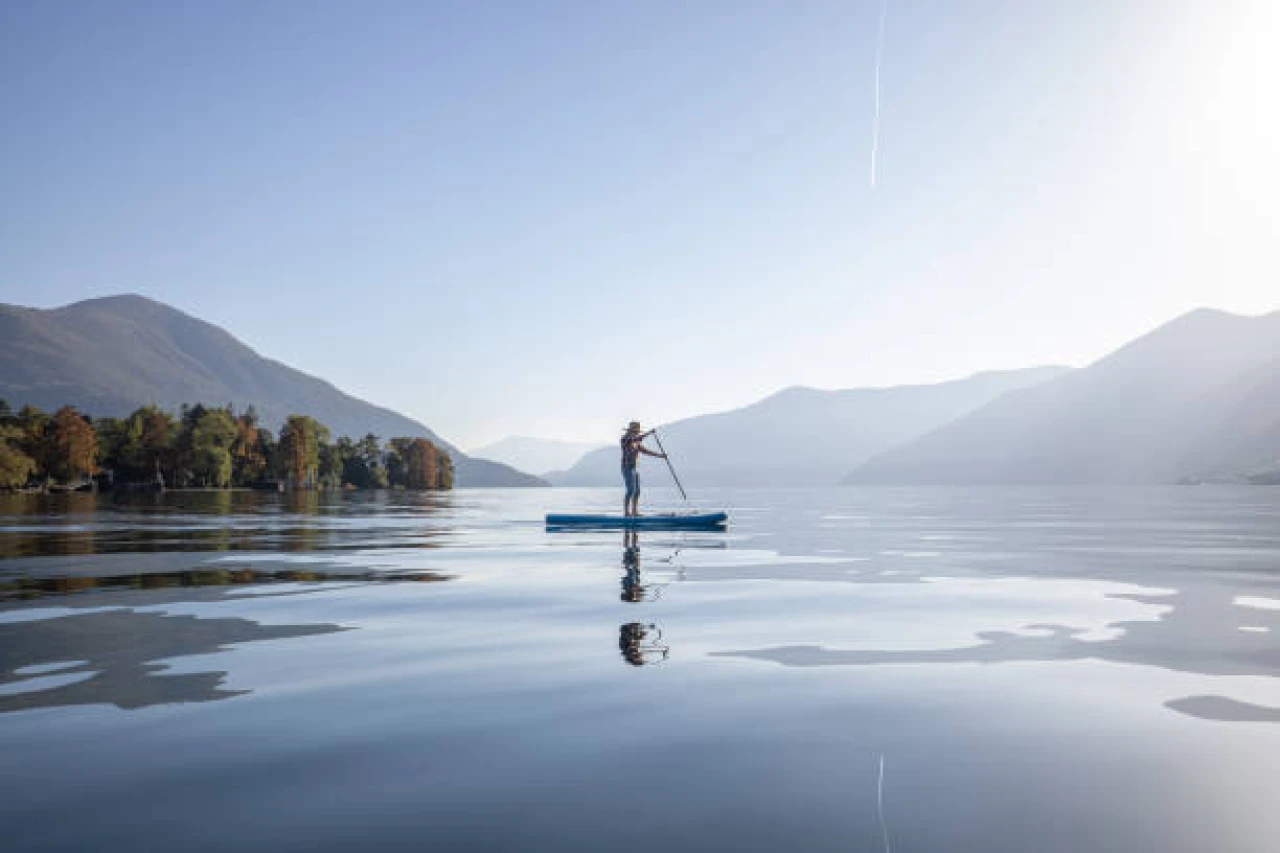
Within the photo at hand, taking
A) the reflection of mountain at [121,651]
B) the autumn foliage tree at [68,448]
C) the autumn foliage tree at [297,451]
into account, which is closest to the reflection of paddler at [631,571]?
the reflection of mountain at [121,651]

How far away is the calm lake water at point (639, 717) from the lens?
5117 mm

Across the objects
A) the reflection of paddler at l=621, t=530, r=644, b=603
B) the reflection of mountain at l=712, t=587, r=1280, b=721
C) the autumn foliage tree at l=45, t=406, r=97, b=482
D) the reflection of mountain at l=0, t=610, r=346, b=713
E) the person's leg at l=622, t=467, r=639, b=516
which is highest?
the autumn foliage tree at l=45, t=406, r=97, b=482

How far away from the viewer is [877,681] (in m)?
9.01

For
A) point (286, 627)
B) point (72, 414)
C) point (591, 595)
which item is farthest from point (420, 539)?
point (72, 414)

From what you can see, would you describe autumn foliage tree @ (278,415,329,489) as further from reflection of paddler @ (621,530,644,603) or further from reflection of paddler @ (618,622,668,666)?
reflection of paddler @ (618,622,668,666)

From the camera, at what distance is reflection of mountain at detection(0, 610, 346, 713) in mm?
8359

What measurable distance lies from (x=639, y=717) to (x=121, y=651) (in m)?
7.14

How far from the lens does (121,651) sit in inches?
418

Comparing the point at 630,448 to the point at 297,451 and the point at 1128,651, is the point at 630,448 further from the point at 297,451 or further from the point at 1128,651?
the point at 297,451

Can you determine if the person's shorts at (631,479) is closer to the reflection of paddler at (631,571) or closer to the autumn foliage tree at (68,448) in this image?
the reflection of paddler at (631,571)

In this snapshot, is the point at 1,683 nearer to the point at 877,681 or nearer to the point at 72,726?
the point at 72,726

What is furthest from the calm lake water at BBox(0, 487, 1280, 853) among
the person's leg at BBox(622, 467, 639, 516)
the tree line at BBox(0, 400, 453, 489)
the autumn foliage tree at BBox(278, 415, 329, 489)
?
the autumn foliage tree at BBox(278, 415, 329, 489)

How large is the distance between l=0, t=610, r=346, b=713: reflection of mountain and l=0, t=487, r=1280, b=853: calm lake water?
6cm

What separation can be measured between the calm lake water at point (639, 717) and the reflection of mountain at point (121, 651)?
0.20 ft
